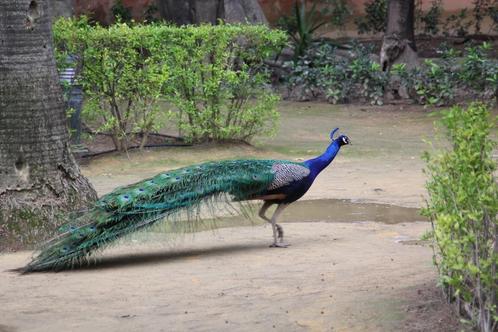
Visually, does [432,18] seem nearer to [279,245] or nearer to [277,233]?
[277,233]

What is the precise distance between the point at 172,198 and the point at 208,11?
11639 millimetres

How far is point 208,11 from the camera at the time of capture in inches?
749

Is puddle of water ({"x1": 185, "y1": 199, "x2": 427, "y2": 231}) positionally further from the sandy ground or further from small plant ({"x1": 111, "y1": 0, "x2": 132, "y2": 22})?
small plant ({"x1": 111, "y1": 0, "x2": 132, "y2": 22})

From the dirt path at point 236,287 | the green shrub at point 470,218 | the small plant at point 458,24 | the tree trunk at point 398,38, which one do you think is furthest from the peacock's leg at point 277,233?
the small plant at point 458,24

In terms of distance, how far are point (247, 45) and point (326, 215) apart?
14.4 ft

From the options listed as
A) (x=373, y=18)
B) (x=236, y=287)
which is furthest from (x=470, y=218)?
(x=373, y=18)

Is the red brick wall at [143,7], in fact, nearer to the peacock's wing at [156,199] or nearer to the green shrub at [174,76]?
the green shrub at [174,76]

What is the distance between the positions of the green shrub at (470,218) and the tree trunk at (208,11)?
13.5 metres

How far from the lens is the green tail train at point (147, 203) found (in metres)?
7.62

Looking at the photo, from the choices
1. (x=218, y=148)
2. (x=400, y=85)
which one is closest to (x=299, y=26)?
(x=400, y=85)

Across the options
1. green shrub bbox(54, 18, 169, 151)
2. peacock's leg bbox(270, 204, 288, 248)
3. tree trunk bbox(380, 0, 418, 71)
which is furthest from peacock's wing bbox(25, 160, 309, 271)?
tree trunk bbox(380, 0, 418, 71)

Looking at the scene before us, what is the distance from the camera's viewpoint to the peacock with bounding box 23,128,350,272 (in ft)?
25.0

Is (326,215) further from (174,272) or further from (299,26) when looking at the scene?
(299,26)

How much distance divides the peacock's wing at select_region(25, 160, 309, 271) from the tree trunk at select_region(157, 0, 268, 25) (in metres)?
10.6
